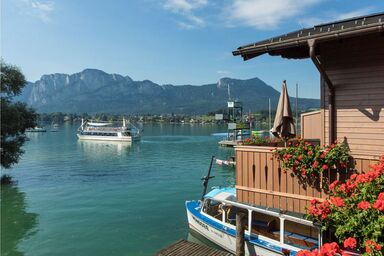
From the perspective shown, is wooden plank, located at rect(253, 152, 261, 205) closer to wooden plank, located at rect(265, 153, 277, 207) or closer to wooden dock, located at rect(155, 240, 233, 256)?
wooden plank, located at rect(265, 153, 277, 207)

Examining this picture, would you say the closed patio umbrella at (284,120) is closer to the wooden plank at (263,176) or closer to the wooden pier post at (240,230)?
the wooden plank at (263,176)

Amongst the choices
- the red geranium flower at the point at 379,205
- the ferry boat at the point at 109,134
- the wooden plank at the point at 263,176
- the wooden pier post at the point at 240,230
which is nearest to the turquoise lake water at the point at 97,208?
the wooden pier post at the point at 240,230

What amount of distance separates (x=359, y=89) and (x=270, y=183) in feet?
11.1

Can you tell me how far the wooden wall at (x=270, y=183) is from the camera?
9.32m

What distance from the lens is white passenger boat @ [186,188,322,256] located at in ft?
46.9

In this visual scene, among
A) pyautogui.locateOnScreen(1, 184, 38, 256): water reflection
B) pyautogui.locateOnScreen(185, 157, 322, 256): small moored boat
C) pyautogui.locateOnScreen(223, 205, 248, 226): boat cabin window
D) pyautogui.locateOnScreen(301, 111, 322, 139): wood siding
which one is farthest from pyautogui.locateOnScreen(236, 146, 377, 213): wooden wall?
pyautogui.locateOnScreen(1, 184, 38, 256): water reflection

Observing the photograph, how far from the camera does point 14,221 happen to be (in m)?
24.2

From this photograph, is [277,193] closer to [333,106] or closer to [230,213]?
[333,106]

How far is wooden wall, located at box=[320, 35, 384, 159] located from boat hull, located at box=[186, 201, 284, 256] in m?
6.55

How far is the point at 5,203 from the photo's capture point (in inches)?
1127

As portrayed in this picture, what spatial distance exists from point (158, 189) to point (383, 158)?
2766cm

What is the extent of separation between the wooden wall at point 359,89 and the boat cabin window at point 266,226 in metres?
7.10

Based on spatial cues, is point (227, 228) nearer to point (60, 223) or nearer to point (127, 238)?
point (127, 238)

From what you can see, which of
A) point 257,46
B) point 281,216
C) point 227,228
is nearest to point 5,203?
point 227,228
